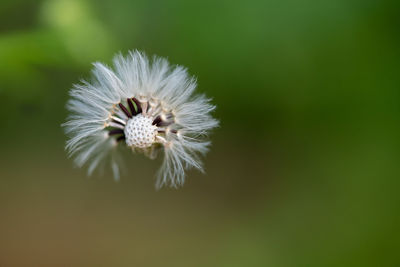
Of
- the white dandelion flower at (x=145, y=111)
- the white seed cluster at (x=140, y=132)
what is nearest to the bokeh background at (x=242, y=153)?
the white dandelion flower at (x=145, y=111)

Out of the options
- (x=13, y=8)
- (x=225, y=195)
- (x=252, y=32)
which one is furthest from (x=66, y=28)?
(x=225, y=195)

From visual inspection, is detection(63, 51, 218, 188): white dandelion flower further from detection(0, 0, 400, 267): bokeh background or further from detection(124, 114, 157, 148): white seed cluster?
detection(0, 0, 400, 267): bokeh background

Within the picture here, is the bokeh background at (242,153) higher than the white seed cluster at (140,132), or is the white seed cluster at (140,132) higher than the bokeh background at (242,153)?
the bokeh background at (242,153)

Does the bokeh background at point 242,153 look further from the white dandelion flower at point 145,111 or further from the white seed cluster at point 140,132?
the white seed cluster at point 140,132

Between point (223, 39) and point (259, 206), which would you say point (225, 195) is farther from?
point (223, 39)

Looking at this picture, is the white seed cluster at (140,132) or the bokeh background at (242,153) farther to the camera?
the bokeh background at (242,153)

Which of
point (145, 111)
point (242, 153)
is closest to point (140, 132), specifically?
point (145, 111)
